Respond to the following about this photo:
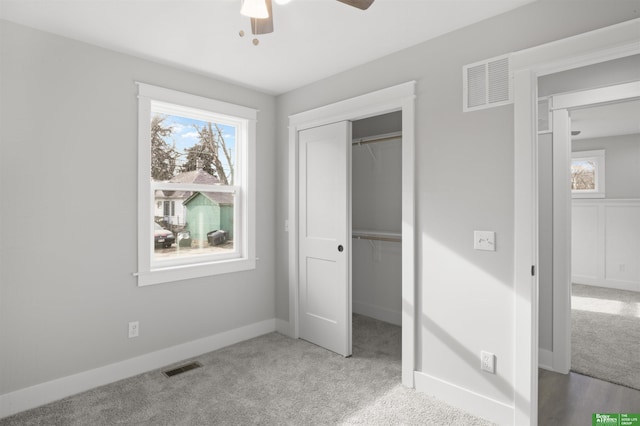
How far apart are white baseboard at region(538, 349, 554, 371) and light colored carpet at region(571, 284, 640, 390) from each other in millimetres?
206

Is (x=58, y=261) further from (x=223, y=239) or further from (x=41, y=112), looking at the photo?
(x=223, y=239)

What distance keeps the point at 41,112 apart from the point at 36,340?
1.55 meters

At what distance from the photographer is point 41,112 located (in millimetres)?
2404

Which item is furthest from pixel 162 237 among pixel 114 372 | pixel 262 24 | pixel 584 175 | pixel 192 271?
pixel 584 175

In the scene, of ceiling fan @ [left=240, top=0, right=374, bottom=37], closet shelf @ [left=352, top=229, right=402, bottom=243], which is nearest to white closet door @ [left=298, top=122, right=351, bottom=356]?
closet shelf @ [left=352, top=229, right=402, bottom=243]

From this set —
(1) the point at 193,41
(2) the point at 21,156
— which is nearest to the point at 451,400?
(1) the point at 193,41

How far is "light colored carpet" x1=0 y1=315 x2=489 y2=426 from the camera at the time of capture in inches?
88.1

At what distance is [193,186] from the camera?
10.7ft

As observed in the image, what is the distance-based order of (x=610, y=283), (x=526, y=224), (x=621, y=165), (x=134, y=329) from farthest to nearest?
1. (x=621, y=165)
2. (x=610, y=283)
3. (x=134, y=329)
4. (x=526, y=224)

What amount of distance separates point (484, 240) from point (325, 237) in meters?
1.49

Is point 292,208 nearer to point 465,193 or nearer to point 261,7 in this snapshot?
point 465,193

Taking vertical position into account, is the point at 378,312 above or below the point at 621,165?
below

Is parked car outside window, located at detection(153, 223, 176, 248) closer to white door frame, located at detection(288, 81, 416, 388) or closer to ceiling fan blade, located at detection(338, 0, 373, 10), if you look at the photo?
white door frame, located at detection(288, 81, 416, 388)

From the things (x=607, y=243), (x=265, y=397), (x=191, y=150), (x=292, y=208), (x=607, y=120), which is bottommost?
(x=265, y=397)
